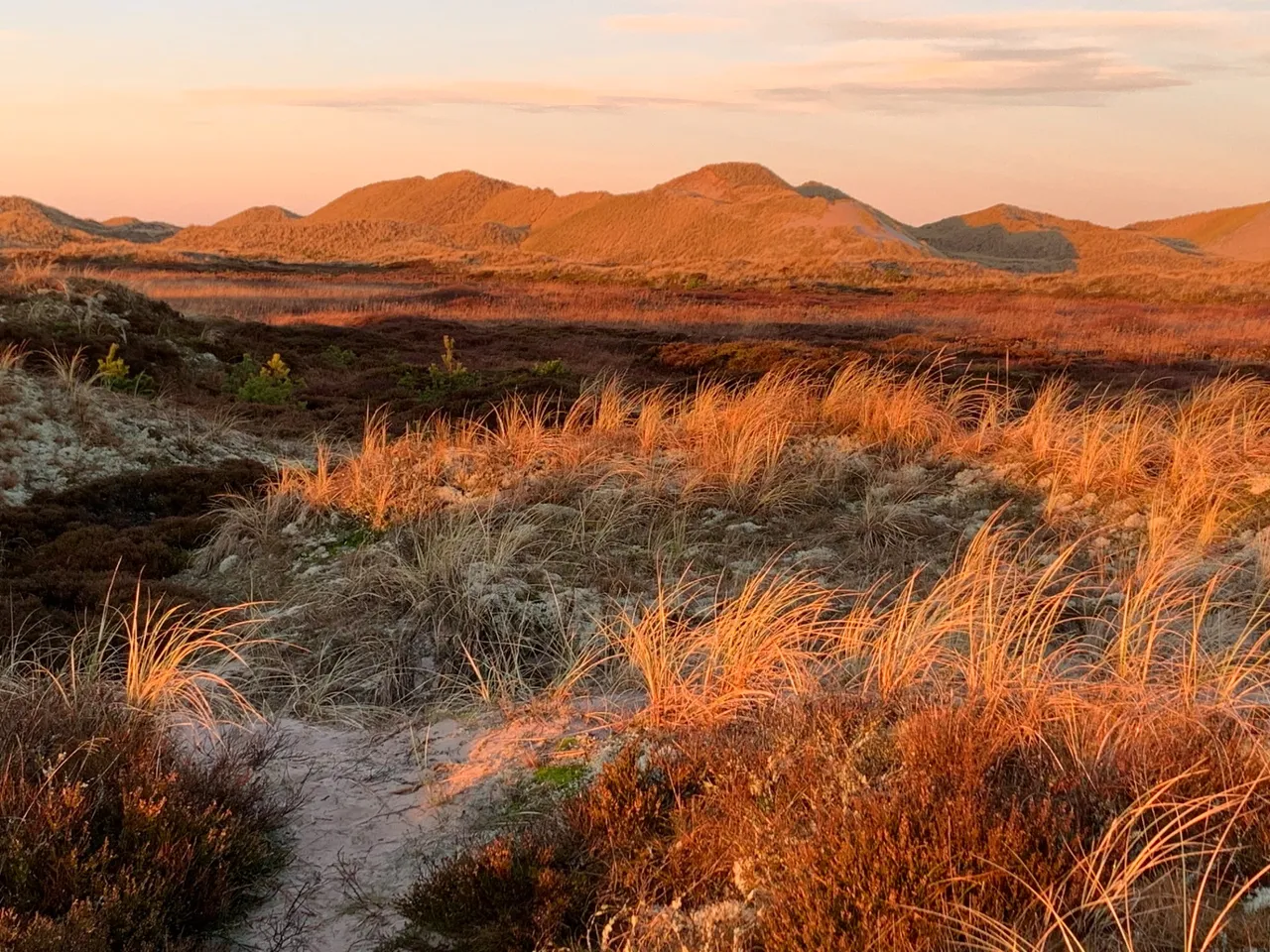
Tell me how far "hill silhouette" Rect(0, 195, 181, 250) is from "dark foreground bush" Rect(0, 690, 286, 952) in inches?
2209

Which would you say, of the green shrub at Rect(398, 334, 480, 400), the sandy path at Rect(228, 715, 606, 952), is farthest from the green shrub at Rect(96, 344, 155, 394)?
the sandy path at Rect(228, 715, 606, 952)

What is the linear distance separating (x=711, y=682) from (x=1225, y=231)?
136269mm

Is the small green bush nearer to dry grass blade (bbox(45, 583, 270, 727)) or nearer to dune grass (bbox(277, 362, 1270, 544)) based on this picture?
dune grass (bbox(277, 362, 1270, 544))

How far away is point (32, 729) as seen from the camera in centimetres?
298

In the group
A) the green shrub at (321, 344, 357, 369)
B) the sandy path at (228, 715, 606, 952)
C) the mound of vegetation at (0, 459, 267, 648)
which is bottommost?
the mound of vegetation at (0, 459, 267, 648)

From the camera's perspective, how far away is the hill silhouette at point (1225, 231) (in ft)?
327

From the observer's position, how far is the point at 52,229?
65.2 metres

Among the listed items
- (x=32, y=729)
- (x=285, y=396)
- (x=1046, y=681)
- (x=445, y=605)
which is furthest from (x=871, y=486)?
(x=285, y=396)

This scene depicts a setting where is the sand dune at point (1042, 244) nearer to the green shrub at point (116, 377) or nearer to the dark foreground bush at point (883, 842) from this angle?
the green shrub at point (116, 377)

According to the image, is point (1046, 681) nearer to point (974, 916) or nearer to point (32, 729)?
point (974, 916)

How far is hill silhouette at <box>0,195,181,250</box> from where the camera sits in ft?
195

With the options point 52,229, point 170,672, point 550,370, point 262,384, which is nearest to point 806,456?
point 170,672

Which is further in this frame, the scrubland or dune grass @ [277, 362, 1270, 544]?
dune grass @ [277, 362, 1270, 544]

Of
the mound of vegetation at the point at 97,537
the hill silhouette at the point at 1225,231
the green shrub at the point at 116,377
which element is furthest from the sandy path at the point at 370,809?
the hill silhouette at the point at 1225,231
